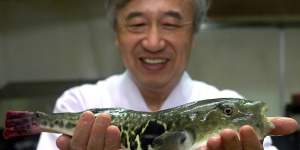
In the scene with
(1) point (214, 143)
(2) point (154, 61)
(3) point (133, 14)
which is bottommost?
(1) point (214, 143)

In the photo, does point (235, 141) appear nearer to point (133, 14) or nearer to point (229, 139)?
point (229, 139)

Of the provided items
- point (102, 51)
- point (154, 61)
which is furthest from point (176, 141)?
point (102, 51)

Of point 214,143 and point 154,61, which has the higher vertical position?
point 154,61

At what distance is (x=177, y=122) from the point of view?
2.38 ft

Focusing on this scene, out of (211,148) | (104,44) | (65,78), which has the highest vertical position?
(104,44)

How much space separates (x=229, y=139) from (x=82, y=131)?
223 mm

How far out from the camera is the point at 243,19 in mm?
2260

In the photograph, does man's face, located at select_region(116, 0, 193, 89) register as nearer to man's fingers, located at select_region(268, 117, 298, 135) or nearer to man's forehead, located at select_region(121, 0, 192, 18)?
man's forehead, located at select_region(121, 0, 192, 18)

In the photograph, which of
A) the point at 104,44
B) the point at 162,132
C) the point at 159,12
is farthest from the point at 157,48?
the point at 104,44

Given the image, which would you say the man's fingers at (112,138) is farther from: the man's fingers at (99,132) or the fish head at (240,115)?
the fish head at (240,115)

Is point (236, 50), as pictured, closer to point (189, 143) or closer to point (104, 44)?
point (104, 44)

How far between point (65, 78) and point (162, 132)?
1658mm

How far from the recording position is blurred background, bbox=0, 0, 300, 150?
2.26 metres

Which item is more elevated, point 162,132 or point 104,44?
point 104,44
